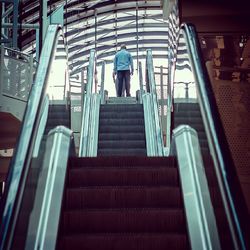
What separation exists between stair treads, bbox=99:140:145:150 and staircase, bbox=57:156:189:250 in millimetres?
3046

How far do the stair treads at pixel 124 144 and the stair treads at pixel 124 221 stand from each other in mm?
3957

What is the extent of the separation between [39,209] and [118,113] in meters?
5.51

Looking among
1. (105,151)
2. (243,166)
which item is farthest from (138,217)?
(105,151)

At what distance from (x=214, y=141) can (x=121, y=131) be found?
5248mm

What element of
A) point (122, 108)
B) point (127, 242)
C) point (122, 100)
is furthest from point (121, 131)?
point (127, 242)

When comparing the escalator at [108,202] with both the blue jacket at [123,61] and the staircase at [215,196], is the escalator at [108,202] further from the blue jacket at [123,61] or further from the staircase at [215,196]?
the blue jacket at [123,61]

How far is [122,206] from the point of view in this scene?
4.06 meters

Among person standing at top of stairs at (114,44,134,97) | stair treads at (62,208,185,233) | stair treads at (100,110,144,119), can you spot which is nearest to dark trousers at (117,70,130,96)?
person standing at top of stairs at (114,44,134,97)

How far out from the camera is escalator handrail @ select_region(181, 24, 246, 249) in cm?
262

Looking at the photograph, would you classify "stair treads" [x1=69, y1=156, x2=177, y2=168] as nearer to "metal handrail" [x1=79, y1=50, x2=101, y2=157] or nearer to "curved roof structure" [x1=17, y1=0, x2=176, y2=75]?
"metal handrail" [x1=79, y1=50, x2=101, y2=157]

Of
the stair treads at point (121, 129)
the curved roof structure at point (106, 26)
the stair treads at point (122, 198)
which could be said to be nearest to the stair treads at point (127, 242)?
the stair treads at point (122, 198)

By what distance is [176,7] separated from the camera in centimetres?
735

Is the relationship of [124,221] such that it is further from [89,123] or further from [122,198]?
[89,123]

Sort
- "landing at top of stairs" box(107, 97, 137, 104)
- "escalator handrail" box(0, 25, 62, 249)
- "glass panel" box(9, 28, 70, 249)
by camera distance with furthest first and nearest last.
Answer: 1. "landing at top of stairs" box(107, 97, 137, 104)
2. "glass panel" box(9, 28, 70, 249)
3. "escalator handrail" box(0, 25, 62, 249)
